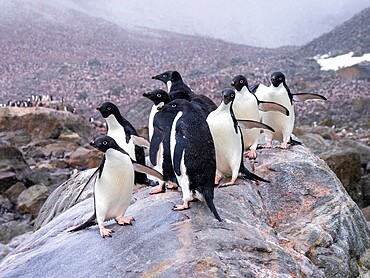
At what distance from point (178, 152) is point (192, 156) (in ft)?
0.39

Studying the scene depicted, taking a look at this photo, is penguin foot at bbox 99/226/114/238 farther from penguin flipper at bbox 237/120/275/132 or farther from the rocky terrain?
penguin flipper at bbox 237/120/275/132

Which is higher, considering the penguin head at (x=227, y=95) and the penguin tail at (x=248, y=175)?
the penguin head at (x=227, y=95)

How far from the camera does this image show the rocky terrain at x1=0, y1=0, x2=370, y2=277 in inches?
490

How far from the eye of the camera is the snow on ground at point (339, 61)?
195 ft

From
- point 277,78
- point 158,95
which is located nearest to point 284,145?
point 277,78

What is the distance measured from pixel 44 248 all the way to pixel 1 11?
97949 mm

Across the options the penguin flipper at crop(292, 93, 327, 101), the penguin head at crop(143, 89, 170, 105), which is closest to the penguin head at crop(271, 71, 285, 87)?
the penguin flipper at crop(292, 93, 327, 101)

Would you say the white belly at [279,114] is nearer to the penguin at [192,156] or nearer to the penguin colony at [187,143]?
the penguin colony at [187,143]

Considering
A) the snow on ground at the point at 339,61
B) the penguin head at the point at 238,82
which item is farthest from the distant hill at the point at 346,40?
the penguin head at the point at 238,82

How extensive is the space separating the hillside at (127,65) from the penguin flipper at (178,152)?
28.5 metres

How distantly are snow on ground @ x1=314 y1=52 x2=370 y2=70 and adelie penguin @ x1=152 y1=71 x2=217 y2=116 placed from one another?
55.6m

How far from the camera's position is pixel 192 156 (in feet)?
13.2

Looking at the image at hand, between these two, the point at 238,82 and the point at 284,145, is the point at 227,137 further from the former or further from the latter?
the point at 284,145

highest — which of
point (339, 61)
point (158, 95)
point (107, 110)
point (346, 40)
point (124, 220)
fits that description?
point (158, 95)
